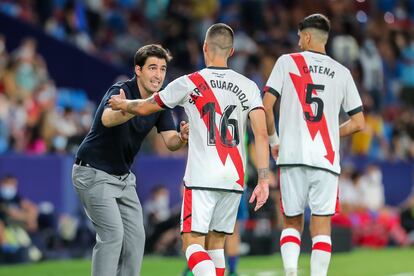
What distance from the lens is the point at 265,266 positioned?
16266mm

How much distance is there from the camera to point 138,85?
1005cm

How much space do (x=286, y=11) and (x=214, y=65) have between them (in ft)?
58.1

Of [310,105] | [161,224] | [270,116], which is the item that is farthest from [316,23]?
[161,224]

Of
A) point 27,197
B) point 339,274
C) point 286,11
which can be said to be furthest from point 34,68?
point 286,11

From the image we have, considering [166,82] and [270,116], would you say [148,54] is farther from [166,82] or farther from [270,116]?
[166,82]

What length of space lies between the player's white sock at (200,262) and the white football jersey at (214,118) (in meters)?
0.53

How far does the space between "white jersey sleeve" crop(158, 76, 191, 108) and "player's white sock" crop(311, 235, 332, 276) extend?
2.10 meters

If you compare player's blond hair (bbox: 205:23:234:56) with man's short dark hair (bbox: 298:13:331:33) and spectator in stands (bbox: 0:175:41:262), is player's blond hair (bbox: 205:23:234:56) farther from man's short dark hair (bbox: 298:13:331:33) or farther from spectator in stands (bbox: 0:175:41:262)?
spectator in stands (bbox: 0:175:41:262)

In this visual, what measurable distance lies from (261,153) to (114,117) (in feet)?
4.13

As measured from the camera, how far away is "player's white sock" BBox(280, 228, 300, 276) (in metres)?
10.6

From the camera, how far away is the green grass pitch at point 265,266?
15.1m

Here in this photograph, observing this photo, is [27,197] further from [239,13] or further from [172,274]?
[239,13]

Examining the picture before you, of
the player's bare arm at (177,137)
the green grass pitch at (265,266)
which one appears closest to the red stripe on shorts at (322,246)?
the player's bare arm at (177,137)

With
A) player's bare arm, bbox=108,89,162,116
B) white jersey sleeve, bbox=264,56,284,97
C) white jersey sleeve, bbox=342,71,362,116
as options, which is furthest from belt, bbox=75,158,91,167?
white jersey sleeve, bbox=342,71,362,116
